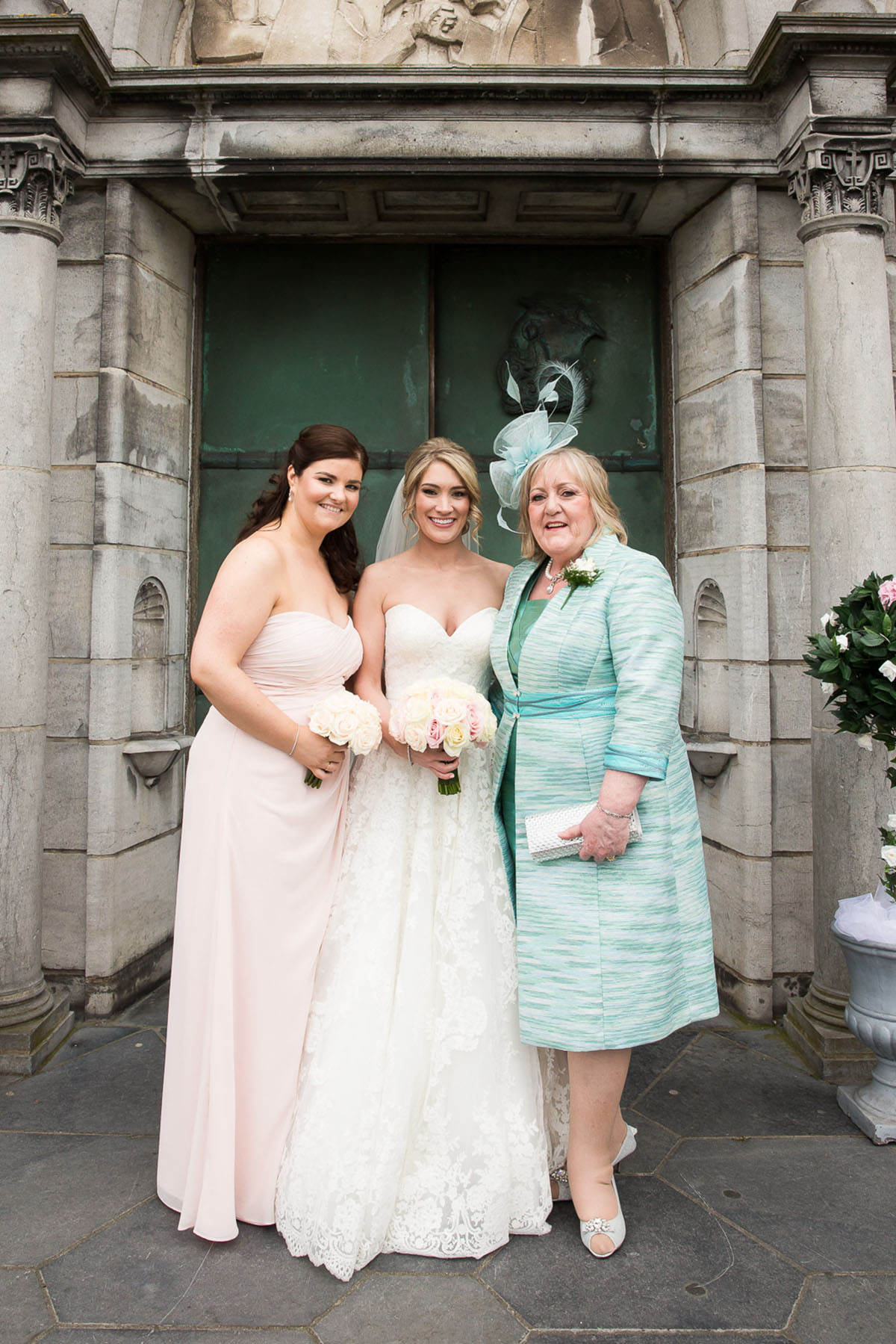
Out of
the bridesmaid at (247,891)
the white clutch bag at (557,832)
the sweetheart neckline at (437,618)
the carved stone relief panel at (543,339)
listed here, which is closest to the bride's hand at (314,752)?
the bridesmaid at (247,891)

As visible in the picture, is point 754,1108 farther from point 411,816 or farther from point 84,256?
point 84,256

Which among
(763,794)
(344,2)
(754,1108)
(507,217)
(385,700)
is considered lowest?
(754,1108)

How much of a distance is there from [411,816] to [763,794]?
2.04 meters

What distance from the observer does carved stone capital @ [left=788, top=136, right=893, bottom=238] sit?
Result: 12.4ft

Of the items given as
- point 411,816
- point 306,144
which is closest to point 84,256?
point 306,144

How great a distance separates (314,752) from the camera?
2.74 metres

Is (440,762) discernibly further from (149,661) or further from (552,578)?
(149,661)

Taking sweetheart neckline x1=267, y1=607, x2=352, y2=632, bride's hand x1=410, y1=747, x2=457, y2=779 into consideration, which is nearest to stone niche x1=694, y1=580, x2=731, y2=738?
bride's hand x1=410, y1=747, x2=457, y2=779

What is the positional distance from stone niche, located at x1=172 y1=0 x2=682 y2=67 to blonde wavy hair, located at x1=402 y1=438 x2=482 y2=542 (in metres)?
2.82

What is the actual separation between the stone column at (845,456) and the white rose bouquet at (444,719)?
6.36 ft

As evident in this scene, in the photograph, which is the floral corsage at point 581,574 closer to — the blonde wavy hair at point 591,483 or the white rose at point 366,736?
the blonde wavy hair at point 591,483

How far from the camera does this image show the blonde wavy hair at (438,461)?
3.04 metres

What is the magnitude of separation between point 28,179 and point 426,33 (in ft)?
7.28

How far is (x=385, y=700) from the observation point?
301cm
